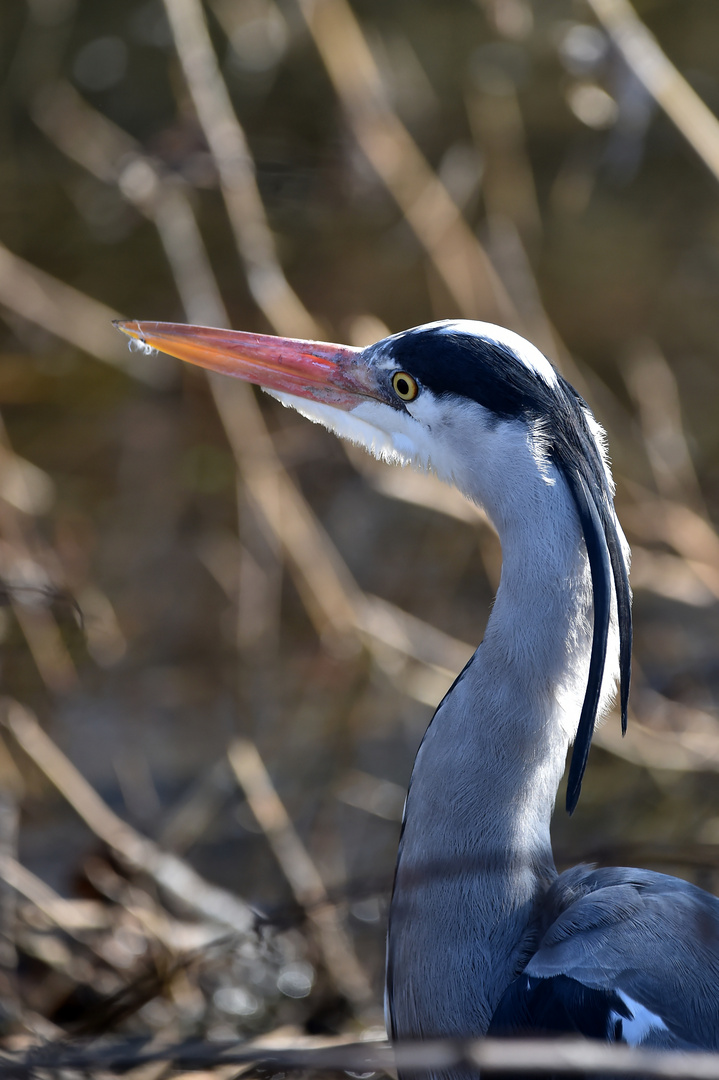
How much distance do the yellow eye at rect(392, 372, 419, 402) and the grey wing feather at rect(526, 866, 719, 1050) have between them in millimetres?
771

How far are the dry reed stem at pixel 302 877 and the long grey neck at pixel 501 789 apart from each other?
862 mm

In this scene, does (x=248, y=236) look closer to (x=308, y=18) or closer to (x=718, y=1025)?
(x=308, y=18)

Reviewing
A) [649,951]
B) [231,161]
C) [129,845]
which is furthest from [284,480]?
[649,951]

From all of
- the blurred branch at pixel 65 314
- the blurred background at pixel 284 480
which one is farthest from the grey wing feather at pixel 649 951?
the blurred branch at pixel 65 314

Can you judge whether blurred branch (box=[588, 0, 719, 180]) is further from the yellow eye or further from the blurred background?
the yellow eye

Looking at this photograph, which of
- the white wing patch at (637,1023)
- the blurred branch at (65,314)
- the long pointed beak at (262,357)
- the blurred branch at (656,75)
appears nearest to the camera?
the white wing patch at (637,1023)

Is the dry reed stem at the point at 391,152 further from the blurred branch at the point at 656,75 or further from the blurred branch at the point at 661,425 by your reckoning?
the blurred branch at the point at 661,425

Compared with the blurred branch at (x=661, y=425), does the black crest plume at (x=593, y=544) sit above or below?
below

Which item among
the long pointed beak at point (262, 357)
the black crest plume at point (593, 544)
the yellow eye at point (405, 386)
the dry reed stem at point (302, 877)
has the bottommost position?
the dry reed stem at point (302, 877)

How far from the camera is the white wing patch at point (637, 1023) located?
1180 millimetres

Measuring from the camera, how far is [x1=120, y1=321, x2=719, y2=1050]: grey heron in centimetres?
131

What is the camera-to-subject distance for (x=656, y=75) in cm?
182

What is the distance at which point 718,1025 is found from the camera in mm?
1231

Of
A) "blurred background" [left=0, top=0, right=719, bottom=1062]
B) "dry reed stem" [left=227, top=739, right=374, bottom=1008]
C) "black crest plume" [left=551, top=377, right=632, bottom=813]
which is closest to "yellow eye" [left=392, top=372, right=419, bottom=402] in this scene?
"black crest plume" [left=551, top=377, right=632, bottom=813]
